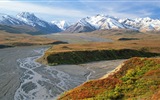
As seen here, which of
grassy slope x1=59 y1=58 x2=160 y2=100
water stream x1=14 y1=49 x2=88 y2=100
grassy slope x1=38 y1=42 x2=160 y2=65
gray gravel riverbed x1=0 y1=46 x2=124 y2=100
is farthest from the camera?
grassy slope x1=38 y1=42 x2=160 y2=65

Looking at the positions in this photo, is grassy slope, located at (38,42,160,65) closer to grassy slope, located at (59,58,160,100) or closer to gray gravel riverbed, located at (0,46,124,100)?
gray gravel riverbed, located at (0,46,124,100)

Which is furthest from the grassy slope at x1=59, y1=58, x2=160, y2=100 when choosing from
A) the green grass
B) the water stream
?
the green grass

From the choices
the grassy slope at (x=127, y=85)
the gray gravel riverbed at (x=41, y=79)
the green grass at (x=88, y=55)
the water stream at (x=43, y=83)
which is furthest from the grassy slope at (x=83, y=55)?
the grassy slope at (x=127, y=85)

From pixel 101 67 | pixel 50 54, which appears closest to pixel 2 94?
pixel 101 67

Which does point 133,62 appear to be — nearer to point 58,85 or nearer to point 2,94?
point 58,85

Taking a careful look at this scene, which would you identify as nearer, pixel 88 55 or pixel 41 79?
pixel 41 79

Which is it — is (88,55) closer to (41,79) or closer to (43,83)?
(41,79)

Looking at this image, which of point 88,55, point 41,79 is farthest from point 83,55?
point 41,79

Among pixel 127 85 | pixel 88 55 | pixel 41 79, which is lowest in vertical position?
pixel 41 79

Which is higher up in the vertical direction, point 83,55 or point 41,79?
point 83,55

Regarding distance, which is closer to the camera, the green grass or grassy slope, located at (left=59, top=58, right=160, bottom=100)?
grassy slope, located at (left=59, top=58, right=160, bottom=100)
